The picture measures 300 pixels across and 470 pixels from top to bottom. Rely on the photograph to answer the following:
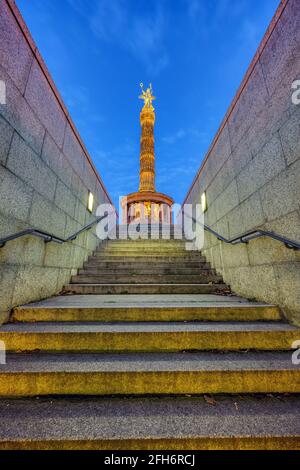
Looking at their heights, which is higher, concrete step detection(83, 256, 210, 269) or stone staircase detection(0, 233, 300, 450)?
concrete step detection(83, 256, 210, 269)

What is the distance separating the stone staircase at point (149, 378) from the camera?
4.42 feet

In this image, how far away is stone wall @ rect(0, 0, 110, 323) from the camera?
261 cm

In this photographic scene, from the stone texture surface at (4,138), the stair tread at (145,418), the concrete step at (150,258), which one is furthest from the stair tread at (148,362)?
the concrete step at (150,258)

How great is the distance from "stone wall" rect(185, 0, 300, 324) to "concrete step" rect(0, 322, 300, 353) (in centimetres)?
57

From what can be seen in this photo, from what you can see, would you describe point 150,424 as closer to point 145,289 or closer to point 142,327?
point 142,327

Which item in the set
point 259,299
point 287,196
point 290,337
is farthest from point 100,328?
point 287,196

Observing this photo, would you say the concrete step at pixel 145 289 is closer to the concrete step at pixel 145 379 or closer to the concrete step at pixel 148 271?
the concrete step at pixel 148 271

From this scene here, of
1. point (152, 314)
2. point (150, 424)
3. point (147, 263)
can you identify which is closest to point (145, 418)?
point (150, 424)

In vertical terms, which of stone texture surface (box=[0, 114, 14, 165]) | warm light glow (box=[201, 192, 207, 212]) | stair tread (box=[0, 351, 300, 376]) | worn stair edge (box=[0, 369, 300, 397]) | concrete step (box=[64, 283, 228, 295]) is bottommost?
worn stair edge (box=[0, 369, 300, 397])

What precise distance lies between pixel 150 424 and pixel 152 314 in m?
1.30

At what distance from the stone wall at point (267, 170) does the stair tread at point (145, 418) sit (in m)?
1.34

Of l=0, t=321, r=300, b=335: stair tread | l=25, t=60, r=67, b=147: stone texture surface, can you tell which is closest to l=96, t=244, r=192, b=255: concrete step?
l=25, t=60, r=67, b=147: stone texture surface

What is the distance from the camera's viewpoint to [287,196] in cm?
269

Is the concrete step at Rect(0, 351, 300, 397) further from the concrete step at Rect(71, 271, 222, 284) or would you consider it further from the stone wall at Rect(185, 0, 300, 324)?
the concrete step at Rect(71, 271, 222, 284)
